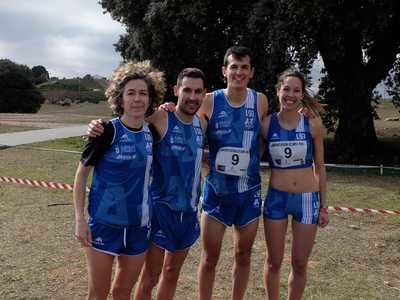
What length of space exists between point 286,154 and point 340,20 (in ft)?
29.4

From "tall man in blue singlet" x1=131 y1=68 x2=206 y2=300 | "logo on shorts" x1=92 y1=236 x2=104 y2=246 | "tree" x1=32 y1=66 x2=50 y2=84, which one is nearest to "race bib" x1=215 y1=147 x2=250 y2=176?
"tall man in blue singlet" x1=131 y1=68 x2=206 y2=300

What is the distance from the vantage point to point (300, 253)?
384 centimetres

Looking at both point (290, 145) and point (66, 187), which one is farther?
point (66, 187)

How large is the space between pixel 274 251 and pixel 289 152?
0.85 metres

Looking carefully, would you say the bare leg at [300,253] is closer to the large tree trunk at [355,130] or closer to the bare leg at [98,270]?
the bare leg at [98,270]

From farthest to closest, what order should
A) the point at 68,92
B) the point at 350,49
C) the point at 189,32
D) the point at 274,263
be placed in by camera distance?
the point at 68,92 → the point at 350,49 → the point at 189,32 → the point at 274,263

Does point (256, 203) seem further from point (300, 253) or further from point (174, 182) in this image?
point (174, 182)

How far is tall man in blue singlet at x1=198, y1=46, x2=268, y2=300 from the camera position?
383 cm

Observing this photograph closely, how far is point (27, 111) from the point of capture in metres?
52.5

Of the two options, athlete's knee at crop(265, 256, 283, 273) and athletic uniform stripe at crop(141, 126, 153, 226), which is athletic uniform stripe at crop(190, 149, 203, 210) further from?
athlete's knee at crop(265, 256, 283, 273)

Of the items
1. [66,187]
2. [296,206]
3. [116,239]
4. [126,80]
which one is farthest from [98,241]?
A: [66,187]

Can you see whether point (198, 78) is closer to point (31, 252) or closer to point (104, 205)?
point (104, 205)

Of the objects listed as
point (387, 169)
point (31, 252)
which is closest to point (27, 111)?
point (387, 169)

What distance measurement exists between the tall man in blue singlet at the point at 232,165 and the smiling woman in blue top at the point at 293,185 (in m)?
0.15
